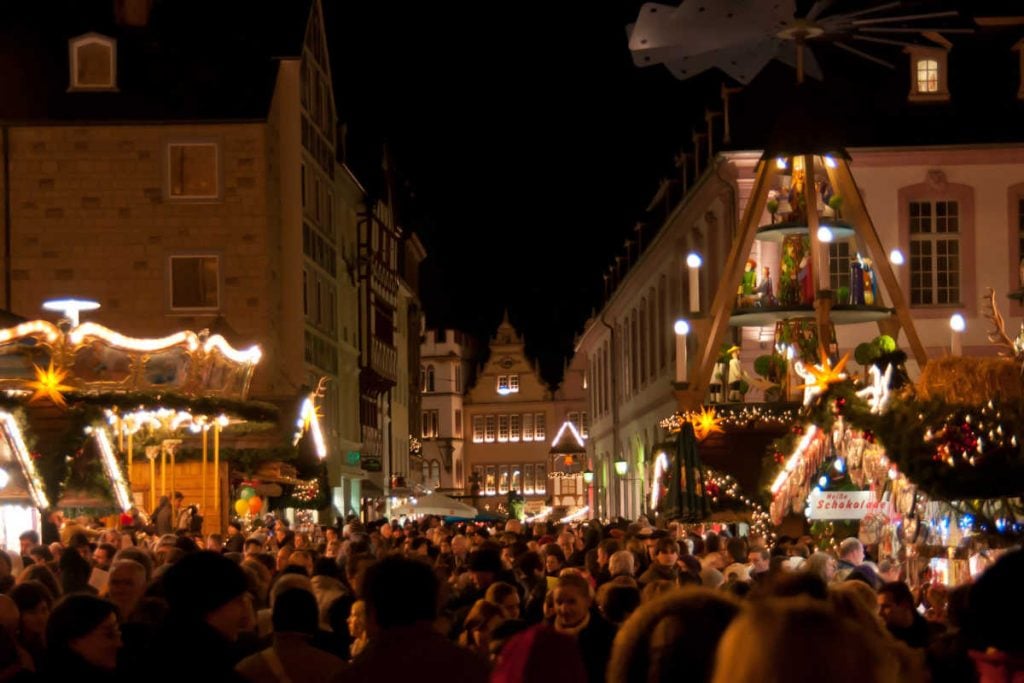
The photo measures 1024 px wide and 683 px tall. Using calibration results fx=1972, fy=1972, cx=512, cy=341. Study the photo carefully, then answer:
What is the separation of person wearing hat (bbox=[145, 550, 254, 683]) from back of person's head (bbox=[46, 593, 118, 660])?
48cm

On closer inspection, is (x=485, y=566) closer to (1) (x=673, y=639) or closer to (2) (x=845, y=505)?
(2) (x=845, y=505)

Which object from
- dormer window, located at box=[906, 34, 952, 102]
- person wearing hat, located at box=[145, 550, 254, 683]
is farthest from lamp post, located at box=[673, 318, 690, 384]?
dormer window, located at box=[906, 34, 952, 102]

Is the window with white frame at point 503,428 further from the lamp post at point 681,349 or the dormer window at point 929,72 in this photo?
the lamp post at point 681,349

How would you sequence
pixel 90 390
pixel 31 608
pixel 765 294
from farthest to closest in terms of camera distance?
pixel 90 390 → pixel 765 294 → pixel 31 608

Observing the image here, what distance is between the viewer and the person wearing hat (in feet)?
20.3

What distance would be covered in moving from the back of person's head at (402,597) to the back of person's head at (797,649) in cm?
228

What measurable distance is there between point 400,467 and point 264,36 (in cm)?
3300

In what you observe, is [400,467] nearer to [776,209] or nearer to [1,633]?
[776,209]

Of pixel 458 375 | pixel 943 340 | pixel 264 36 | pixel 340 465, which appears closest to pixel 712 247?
pixel 943 340

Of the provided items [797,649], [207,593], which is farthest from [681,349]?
[797,649]

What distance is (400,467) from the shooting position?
77.5 meters

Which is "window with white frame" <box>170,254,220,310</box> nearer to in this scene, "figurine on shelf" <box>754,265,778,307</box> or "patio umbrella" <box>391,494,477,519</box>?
"patio umbrella" <box>391,494,477,519</box>

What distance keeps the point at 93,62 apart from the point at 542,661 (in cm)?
4145

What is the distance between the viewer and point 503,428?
11794 centimetres
